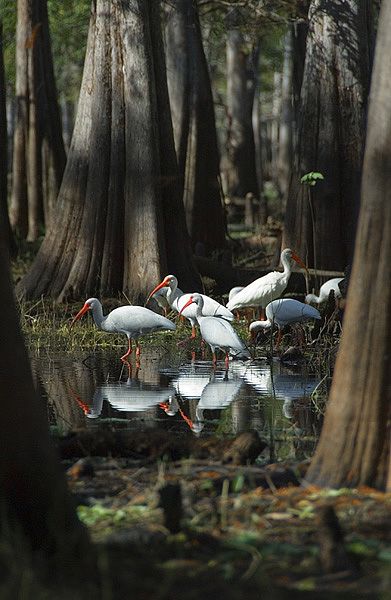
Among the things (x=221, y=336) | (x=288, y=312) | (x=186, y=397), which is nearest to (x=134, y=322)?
(x=221, y=336)

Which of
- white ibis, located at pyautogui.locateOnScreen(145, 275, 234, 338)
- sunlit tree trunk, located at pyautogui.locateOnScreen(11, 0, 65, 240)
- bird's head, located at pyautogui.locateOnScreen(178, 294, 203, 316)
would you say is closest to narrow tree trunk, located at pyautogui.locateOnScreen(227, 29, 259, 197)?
sunlit tree trunk, located at pyautogui.locateOnScreen(11, 0, 65, 240)

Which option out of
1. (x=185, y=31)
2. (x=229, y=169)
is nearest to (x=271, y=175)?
(x=229, y=169)

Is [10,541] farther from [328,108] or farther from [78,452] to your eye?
[328,108]

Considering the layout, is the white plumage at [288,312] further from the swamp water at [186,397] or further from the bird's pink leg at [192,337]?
the bird's pink leg at [192,337]

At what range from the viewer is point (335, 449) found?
6352 millimetres

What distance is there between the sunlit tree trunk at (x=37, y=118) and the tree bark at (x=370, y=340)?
19475 millimetres

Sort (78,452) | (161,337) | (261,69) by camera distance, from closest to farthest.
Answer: (78,452) → (161,337) → (261,69)

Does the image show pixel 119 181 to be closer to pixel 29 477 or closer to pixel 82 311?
pixel 82 311

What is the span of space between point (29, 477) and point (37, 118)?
2124 centimetres

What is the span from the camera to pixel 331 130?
57.6 feet

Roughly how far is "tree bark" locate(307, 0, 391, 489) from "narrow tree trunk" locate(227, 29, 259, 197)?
26.3 m

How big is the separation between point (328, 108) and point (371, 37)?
66.2 inches

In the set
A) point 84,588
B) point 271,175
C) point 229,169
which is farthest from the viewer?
point 271,175

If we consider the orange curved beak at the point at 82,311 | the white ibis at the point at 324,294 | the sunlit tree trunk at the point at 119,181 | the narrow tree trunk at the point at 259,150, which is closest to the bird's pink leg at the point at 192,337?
the orange curved beak at the point at 82,311
